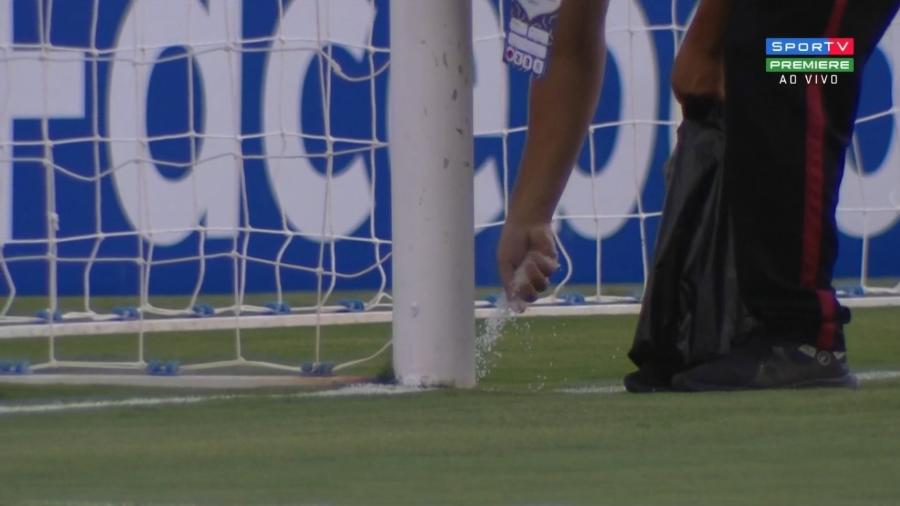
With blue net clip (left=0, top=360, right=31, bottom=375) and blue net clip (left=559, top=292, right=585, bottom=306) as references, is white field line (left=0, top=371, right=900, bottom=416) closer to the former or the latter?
blue net clip (left=0, top=360, right=31, bottom=375)

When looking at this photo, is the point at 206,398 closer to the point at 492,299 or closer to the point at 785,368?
the point at 785,368

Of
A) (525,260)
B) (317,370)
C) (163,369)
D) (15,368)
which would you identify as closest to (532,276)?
(525,260)

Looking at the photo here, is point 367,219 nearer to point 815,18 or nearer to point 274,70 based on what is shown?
point 274,70

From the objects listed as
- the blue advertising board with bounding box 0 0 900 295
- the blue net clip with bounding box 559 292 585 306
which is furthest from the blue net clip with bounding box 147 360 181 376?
the blue net clip with bounding box 559 292 585 306

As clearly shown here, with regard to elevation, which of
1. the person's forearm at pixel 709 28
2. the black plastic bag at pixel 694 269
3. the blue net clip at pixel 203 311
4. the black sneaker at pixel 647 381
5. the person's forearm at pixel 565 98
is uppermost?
the person's forearm at pixel 709 28

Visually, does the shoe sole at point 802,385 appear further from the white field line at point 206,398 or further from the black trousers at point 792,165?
the white field line at point 206,398

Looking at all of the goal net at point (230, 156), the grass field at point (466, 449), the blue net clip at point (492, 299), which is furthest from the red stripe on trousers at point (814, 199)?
the blue net clip at point (492, 299)

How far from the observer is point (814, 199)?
221cm

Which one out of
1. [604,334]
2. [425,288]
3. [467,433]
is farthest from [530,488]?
[604,334]

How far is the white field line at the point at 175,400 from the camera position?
2.35 meters

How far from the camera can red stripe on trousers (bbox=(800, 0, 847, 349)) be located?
7.25ft

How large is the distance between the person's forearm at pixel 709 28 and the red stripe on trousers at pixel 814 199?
0.82ft

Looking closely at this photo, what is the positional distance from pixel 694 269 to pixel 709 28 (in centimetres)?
33

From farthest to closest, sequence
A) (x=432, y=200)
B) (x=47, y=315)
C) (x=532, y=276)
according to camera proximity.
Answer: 1. (x=47, y=315)
2. (x=432, y=200)
3. (x=532, y=276)
